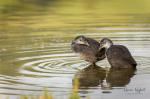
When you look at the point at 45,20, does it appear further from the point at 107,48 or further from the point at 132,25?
the point at 107,48

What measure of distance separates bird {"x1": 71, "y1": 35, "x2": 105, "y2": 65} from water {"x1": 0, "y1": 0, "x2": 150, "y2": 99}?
0.15m

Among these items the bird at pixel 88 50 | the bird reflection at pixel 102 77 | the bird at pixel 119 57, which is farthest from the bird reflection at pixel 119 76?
the bird at pixel 88 50

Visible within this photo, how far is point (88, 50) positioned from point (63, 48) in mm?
975

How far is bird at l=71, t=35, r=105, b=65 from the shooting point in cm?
1581

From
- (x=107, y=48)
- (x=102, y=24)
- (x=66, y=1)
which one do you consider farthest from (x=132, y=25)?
(x=66, y=1)

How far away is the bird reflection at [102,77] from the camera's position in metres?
13.3

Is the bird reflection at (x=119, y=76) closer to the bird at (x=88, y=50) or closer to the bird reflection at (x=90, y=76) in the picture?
the bird reflection at (x=90, y=76)

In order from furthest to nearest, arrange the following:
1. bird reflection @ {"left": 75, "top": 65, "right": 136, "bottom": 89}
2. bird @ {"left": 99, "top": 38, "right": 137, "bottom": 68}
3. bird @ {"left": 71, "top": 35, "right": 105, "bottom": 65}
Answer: bird @ {"left": 71, "top": 35, "right": 105, "bottom": 65}
bird @ {"left": 99, "top": 38, "right": 137, "bottom": 68}
bird reflection @ {"left": 75, "top": 65, "right": 136, "bottom": 89}

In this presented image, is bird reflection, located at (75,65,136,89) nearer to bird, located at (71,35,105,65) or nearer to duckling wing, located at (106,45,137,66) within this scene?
duckling wing, located at (106,45,137,66)

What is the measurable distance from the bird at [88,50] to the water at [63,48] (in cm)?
15

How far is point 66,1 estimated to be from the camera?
2683cm

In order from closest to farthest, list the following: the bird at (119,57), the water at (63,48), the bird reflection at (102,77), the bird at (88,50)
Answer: the water at (63,48)
the bird reflection at (102,77)
the bird at (119,57)
the bird at (88,50)

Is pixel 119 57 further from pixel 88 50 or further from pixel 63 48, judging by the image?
pixel 63 48

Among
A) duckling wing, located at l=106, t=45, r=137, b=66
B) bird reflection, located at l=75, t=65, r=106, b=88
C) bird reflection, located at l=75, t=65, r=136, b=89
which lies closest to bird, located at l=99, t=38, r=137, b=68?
duckling wing, located at l=106, t=45, r=137, b=66
